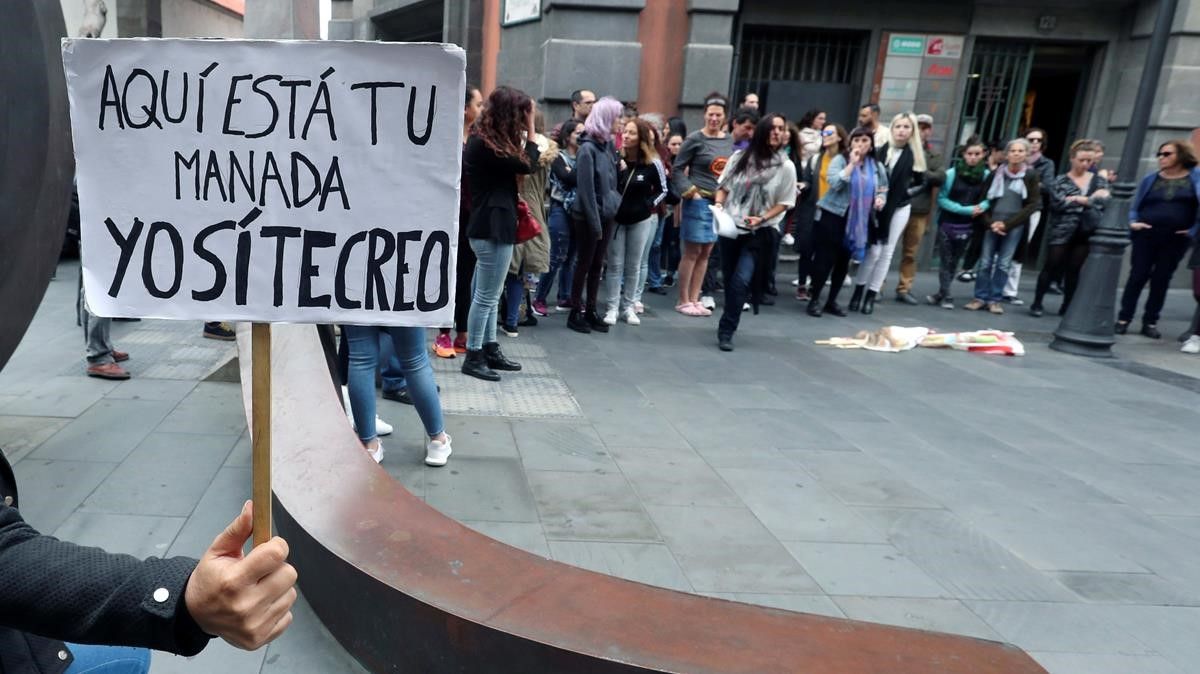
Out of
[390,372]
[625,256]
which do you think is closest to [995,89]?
[625,256]

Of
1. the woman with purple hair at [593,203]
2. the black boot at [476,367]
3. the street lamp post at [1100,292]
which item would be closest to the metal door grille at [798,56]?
the street lamp post at [1100,292]

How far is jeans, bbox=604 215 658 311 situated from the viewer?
25.0 feet

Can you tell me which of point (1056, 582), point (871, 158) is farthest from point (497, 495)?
point (871, 158)

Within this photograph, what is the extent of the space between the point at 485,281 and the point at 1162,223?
7314 millimetres

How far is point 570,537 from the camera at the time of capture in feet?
11.2

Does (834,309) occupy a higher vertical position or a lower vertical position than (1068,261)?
lower

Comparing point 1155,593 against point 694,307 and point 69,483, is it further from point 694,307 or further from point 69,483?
point 694,307

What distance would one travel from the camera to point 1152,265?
873 cm

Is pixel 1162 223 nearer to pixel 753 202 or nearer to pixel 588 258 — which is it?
pixel 753 202

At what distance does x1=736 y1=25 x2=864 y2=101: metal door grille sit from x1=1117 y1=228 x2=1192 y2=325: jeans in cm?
464

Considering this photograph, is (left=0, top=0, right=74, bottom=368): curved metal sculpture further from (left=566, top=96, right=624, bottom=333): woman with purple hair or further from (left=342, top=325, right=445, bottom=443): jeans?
(left=566, top=96, right=624, bottom=333): woman with purple hair

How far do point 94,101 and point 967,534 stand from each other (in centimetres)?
365

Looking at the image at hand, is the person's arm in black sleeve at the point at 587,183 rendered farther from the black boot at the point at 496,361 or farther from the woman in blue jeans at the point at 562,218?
the black boot at the point at 496,361

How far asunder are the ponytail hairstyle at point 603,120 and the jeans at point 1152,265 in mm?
5970
